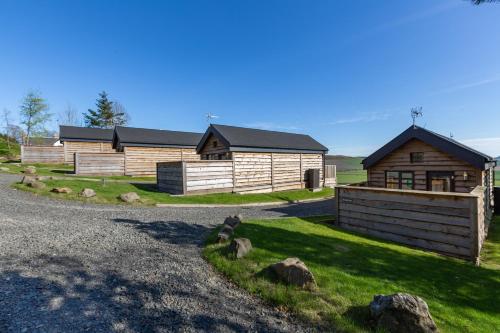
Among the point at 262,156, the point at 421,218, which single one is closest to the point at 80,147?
the point at 262,156

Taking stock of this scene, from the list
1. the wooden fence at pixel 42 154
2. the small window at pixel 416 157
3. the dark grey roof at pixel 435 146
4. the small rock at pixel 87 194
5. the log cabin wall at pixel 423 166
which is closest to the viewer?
the dark grey roof at pixel 435 146

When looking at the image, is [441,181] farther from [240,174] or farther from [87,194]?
[87,194]

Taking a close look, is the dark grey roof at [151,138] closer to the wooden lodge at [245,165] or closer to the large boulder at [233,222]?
the wooden lodge at [245,165]

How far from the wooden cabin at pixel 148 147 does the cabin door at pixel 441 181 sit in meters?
22.6

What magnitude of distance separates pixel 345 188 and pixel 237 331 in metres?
8.27

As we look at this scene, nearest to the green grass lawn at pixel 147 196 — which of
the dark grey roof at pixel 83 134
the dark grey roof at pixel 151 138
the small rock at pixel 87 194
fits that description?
the small rock at pixel 87 194

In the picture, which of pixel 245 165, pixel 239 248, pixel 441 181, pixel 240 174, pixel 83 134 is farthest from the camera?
pixel 83 134

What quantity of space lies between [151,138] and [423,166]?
83.1ft

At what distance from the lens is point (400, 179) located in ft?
49.8

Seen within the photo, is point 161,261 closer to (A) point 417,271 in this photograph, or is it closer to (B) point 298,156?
(A) point 417,271

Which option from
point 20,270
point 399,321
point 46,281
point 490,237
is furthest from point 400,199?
point 20,270

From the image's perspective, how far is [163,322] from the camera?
3.52 m

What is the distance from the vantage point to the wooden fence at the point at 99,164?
21797 millimetres

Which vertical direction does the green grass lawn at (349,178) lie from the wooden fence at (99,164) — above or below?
below
